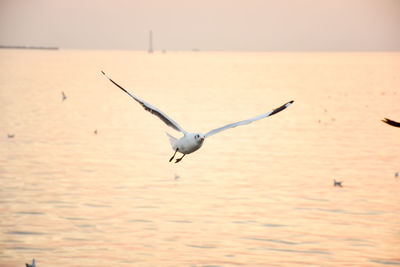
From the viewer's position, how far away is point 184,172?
39938 millimetres

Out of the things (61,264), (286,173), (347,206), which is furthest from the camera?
(286,173)

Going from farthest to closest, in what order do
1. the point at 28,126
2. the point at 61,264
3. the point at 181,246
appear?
the point at 28,126, the point at 181,246, the point at 61,264

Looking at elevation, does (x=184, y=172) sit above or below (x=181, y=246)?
above

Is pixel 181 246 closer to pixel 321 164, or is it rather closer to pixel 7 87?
pixel 321 164

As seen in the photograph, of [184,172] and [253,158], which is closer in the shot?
[184,172]

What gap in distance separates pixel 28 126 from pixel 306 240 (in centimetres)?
3735

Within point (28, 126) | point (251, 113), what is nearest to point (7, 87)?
point (251, 113)

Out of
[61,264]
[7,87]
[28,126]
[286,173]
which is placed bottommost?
[61,264]

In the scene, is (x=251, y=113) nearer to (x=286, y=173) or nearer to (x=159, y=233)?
(x=286, y=173)

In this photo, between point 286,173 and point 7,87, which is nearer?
point 286,173

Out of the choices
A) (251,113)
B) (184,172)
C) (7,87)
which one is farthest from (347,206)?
(7,87)

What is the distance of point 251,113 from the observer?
263ft

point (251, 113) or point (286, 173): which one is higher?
point (251, 113)

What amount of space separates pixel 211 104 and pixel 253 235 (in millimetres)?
62991
